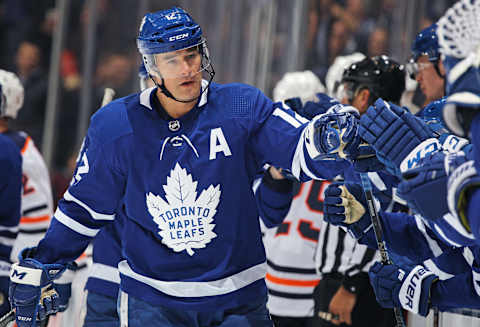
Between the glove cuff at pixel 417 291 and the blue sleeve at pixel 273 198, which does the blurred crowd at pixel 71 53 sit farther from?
the glove cuff at pixel 417 291

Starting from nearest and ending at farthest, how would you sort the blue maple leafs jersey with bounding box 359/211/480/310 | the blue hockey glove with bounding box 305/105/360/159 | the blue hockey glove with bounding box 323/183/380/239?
the blue hockey glove with bounding box 305/105/360/159
the blue maple leafs jersey with bounding box 359/211/480/310
the blue hockey glove with bounding box 323/183/380/239

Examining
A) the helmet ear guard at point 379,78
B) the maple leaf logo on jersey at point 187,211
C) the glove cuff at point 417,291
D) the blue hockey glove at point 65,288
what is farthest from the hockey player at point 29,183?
the glove cuff at point 417,291

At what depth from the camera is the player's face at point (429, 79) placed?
9.84 feet

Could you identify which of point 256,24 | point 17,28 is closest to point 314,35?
point 256,24

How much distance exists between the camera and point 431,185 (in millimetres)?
1746

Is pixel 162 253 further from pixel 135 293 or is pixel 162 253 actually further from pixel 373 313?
pixel 373 313

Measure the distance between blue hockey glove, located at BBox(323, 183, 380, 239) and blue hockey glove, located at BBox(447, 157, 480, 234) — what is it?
2.56ft

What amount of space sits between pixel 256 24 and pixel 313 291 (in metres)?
4.25

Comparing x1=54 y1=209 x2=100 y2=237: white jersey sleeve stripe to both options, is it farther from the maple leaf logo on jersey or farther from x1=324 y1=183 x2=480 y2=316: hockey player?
x1=324 y1=183 x2=480 y2=316: hockey player

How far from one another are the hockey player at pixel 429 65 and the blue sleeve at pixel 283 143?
833mm

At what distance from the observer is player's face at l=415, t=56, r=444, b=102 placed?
3.00 meters

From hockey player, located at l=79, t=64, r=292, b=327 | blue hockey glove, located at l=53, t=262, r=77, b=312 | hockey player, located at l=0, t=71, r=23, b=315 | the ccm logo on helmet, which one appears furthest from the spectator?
the ccm logo on helmet

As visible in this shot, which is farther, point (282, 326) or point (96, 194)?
point (282, 326)

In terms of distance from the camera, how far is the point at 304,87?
4117 mm
